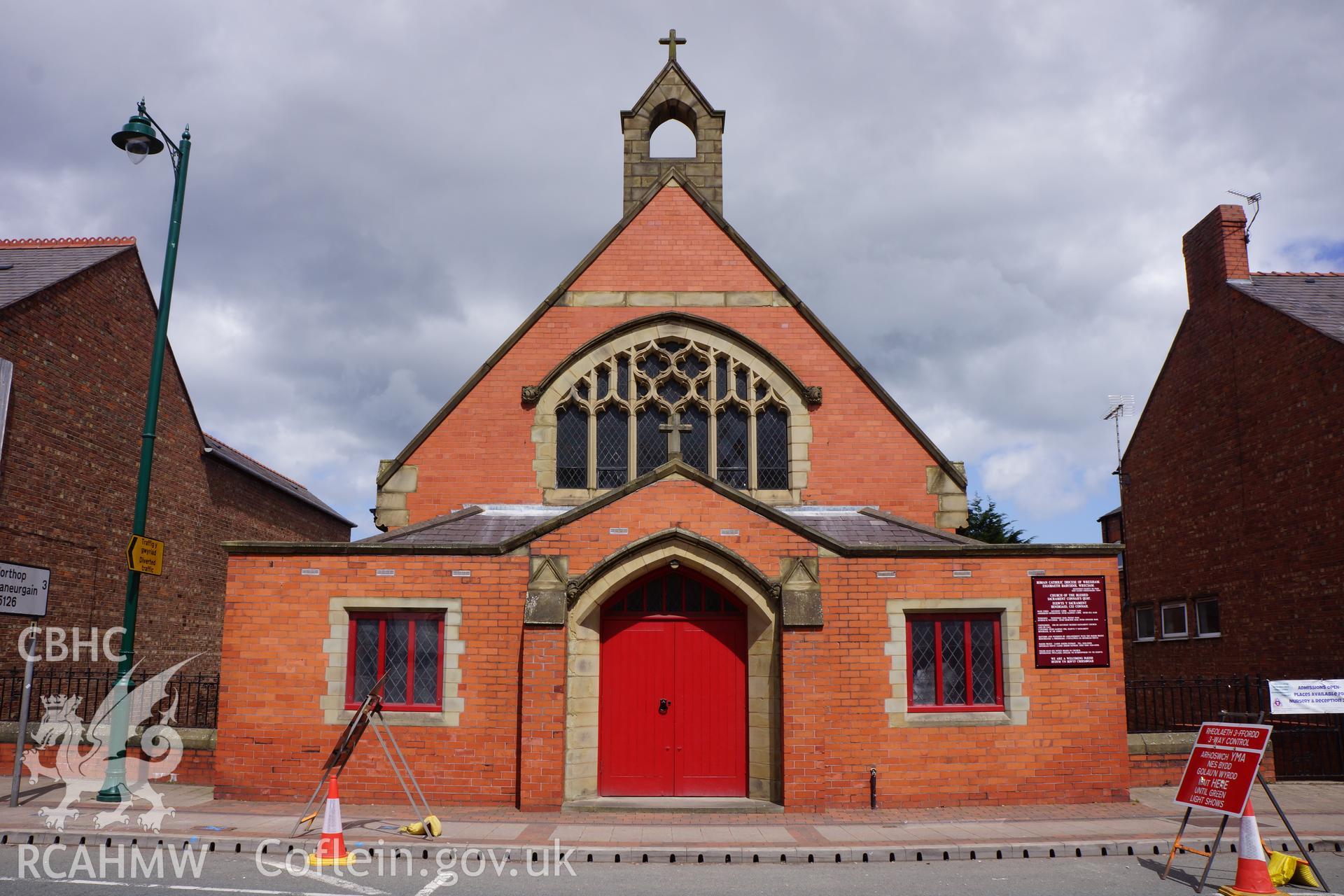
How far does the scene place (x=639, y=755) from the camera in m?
12.4

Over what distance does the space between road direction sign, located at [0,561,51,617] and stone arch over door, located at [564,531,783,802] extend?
7267mm

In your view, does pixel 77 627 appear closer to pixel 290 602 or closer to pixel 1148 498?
pixel 290 602

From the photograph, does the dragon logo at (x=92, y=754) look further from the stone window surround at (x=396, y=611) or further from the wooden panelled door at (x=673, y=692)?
the wooden panelled door at (x=673, y=692)

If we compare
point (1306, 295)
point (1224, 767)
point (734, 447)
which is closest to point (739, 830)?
point (1224, 767)

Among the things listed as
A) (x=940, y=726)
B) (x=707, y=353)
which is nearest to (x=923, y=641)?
(x=940, y=726)

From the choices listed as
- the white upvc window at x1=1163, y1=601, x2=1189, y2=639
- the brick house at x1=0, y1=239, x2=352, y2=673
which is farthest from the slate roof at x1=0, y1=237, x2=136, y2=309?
the white upvc window at x1=1163, y1=601, x2=1189, y2=639

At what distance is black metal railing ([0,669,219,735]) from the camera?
48.8 ft

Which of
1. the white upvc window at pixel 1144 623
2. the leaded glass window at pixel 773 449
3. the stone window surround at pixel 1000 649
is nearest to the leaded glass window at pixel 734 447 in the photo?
the leaded glass window at pixel 773 449

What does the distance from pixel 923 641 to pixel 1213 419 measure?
1187cm

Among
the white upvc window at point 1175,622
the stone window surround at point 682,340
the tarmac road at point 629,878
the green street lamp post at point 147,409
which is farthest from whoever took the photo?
the white upvc window at point 1175,622

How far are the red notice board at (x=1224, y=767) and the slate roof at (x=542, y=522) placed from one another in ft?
13.4

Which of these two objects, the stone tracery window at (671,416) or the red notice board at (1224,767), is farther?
the stone tracery window at (671,416)

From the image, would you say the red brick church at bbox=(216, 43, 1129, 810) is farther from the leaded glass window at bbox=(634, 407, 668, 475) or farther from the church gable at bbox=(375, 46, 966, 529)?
the leaded glass window at bbox=(634, 407, 668, 475)

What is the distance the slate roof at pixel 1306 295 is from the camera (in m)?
17.4
